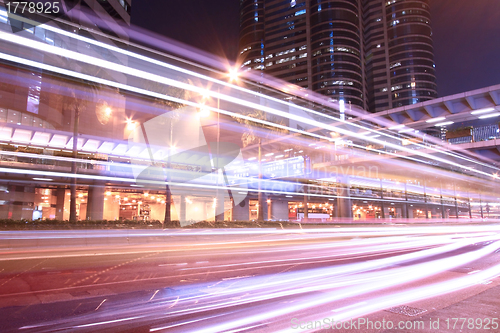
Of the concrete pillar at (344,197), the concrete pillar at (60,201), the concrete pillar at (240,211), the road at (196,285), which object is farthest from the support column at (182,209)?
the concrete pillar at (344,197)

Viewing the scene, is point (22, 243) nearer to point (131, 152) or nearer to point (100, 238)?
point (100, 238)

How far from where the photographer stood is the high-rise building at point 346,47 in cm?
11225

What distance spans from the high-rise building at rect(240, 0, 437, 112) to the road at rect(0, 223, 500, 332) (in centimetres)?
10335

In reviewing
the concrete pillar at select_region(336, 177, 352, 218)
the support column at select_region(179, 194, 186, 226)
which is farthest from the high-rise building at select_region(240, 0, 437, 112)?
the support column at select_region(179, 194, 186, 226)

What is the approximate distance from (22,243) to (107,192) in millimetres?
21396

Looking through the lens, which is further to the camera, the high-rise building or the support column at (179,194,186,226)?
the high-rise building

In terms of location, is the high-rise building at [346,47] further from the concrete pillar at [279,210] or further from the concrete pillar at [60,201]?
the concrete pillar at [60,201]

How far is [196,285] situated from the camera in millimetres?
8453

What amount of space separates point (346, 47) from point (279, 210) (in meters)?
83.4

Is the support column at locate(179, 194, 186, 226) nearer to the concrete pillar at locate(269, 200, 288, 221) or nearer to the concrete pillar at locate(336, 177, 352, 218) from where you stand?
the concrete pillar at locate(269, 200, 288, 221)

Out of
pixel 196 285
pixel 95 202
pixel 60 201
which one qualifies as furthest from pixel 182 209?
pixel 196 285

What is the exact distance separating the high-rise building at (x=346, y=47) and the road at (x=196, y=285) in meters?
103

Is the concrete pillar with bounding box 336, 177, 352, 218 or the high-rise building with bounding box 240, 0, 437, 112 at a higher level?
the high-rise building with bounding box 240, 0, 437, 112

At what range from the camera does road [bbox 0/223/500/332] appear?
5.62m
